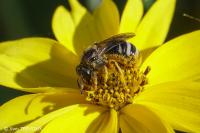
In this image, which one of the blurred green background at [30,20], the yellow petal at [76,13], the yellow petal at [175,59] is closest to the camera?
the yellow petal at [175,59]

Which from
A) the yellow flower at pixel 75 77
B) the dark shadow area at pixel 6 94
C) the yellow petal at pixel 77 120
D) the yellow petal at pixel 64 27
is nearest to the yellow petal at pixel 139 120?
the yellow flower at pixel 75 77

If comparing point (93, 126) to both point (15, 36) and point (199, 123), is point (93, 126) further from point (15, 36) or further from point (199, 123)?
point (15, 36)

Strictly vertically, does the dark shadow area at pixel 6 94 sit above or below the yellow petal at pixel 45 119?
Answer: above

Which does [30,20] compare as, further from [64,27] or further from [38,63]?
[38,63]

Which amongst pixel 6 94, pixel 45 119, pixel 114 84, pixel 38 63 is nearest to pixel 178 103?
pixel 114 84

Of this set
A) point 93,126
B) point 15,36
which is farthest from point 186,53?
point 15,36

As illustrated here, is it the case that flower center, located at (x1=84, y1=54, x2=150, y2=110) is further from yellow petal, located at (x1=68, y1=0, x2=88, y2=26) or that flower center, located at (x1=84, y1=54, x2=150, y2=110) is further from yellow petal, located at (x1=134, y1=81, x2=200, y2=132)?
yellow petal, located at (x1=68, y1=0, x2=88, y2=26)

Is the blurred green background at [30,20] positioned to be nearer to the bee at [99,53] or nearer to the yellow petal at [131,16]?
the yellow petal at [131,16]
